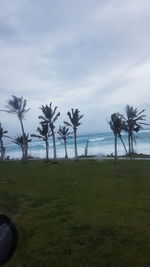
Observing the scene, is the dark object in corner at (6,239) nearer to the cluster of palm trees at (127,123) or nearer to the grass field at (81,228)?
the grass field at (81,228)

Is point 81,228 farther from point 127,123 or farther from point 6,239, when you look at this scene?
point 127,123

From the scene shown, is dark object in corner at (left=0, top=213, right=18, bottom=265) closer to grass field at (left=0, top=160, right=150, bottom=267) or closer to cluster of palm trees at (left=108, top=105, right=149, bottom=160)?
grass field at (left=0, top=160, right=150, bottom=267)

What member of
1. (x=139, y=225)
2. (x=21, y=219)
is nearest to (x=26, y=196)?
(x=21, y=219)

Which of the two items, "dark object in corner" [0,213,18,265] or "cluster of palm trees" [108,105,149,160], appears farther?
"cluster of palm trees" [108,105,149,160]

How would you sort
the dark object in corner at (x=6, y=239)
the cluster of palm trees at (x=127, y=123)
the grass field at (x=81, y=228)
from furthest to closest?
the cluster of palm trees at (x=127, y=123), the grass field at (x=81, y=228), the dark object in corner at (x=6, y=239)

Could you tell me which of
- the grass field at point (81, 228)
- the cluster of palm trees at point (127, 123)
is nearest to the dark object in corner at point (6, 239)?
the grass field at point (81, 228)

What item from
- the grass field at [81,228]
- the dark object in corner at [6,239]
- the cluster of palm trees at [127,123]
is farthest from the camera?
the cluster of palm trees at [127,123]

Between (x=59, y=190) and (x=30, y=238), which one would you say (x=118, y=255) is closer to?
(x=30, y=238)

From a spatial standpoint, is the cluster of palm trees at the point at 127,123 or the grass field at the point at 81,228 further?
the cluster of palm trees at the point at 127,123

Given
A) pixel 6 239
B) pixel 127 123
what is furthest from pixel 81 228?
pixel 127 123

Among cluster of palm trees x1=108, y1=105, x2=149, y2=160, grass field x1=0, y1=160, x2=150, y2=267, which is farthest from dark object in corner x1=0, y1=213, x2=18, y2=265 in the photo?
cluster of palm trees x1=108, y1=105, x2=149, y2=160

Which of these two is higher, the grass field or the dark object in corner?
the dark object in corner

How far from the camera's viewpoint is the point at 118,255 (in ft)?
24.6

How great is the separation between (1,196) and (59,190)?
3.34 m
